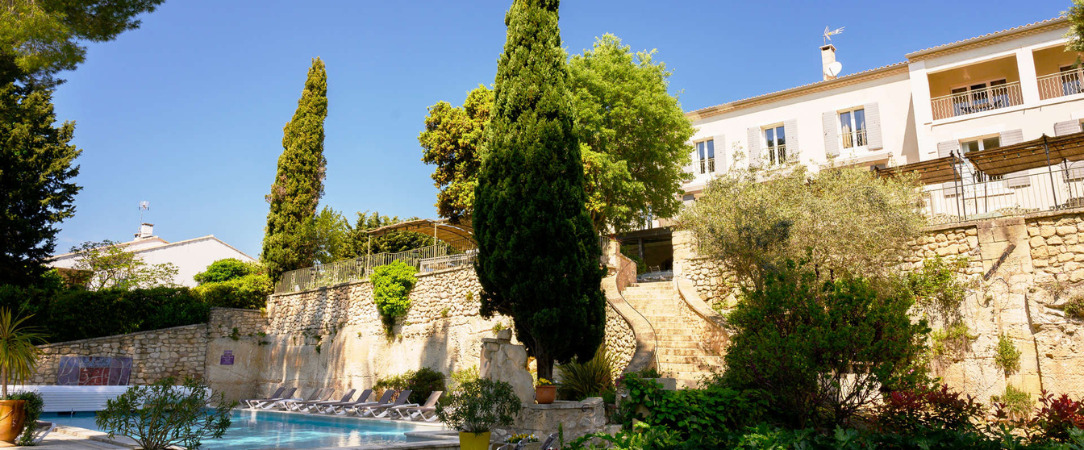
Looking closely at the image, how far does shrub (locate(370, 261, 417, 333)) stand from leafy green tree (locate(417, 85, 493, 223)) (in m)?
2.25

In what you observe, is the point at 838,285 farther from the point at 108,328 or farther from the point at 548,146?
the point at 108,328

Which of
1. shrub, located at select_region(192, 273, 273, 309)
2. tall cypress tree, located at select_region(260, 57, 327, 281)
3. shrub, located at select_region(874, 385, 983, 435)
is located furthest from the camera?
tall cypress tree, located at select_region(260, 57, 327, 281)

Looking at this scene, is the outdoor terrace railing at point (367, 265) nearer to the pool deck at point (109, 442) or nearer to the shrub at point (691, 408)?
the pool deck at point (109, 442)

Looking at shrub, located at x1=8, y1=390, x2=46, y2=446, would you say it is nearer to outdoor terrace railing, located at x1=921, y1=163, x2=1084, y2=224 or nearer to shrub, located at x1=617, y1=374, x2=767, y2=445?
shrub, located at x1=617, y1=374, x2=767, y2=445

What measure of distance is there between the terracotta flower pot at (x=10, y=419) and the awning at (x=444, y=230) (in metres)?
11.6

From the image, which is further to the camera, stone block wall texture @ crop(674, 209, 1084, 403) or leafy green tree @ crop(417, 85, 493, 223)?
leafy green tree @ crop(417, 85, 493, 223)

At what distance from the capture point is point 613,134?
1908 centimetres

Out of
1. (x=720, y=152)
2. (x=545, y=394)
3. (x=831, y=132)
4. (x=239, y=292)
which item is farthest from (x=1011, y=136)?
(x=239, y=292)

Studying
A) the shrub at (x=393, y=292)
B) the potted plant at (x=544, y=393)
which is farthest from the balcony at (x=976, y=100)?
the shrub at (x=393, y=292)

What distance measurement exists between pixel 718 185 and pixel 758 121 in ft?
36.9

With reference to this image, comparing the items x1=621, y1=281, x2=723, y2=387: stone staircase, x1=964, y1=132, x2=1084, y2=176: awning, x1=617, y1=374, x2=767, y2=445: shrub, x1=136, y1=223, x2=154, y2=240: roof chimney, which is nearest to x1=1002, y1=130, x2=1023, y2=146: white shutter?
x1=964, y1=132, x2=1084, y2=176: awning

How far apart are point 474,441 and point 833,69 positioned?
2382 centimetres

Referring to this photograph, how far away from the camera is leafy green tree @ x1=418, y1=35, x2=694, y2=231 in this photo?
19.2 metres

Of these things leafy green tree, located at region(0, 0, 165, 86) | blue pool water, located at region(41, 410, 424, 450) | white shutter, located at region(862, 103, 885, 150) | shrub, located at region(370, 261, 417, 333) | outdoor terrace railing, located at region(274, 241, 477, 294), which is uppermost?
white shutter, located at region(862, 103, 885, 150)
